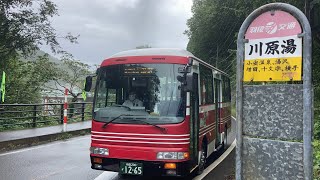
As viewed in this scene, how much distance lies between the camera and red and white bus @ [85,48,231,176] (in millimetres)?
6258

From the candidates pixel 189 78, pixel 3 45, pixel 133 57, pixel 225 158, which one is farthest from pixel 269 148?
pixel 3 45

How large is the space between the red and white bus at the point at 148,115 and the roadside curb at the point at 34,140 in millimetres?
5269

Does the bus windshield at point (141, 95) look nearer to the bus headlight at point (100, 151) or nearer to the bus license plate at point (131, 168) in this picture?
the bus headlight at point (100, 151)

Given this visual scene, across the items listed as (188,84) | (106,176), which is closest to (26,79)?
(106,176)

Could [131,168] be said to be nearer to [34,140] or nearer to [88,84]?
[88,84]

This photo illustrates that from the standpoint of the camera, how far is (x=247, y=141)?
3713 millimetres

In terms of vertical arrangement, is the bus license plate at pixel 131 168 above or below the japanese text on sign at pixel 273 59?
below

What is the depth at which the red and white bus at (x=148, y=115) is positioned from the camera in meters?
6.26

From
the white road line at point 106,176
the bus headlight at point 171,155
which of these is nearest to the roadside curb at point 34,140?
the white road line at point 106,176

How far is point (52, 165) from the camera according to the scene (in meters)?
8.53

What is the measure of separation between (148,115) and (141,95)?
471 mm

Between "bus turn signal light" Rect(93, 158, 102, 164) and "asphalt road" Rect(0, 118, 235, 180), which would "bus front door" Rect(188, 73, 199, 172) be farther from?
"bus turn signal light" Rect(93, 158, 102, 164)

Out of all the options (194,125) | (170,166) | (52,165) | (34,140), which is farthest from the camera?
(34,140)

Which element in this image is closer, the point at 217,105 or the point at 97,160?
the point at 97,160
